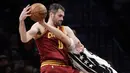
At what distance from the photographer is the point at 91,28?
27.8 ft

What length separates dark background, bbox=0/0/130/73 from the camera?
8.34 m

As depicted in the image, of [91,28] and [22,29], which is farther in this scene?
[91,28]

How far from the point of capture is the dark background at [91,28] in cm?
834

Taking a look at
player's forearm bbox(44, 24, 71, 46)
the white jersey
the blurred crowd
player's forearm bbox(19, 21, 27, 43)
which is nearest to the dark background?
the blurred crowd

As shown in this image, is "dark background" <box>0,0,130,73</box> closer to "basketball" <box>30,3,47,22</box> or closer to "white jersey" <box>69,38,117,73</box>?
"white jersey" <box>69,38,117,73</box>

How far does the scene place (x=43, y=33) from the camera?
15.4 ft

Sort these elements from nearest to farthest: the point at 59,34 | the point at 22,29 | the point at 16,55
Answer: the point at 22,29 → the point at 59,34 → the point at 16,55

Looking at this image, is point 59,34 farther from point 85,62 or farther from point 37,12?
point 85,62

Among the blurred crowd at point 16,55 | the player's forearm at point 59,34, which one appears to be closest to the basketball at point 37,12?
the player's forearm at point 59,34

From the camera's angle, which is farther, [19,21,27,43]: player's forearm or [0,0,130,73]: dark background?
[0,0,130,73]: dark background

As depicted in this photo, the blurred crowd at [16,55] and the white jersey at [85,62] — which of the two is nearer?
the white jersey at [85,62]

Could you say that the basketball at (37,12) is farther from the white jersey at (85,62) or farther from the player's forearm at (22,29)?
the white jersey at (85,62)

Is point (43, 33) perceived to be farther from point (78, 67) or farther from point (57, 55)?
point (78, 67)

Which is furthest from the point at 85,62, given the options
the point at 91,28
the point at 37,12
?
the point at 91,28
